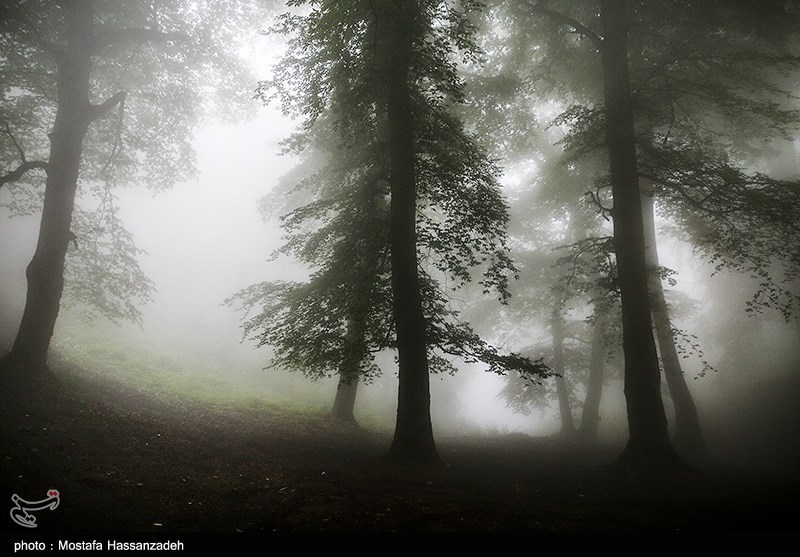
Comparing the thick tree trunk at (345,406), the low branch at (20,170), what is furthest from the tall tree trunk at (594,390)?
the low branch at (20,170)

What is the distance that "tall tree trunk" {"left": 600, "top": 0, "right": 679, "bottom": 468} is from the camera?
7.62 meters

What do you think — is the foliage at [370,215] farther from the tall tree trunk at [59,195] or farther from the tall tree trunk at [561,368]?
the tall tree trunk at [561,368]

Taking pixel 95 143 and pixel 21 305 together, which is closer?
pixel 95 143

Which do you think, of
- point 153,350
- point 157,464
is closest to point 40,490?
point 157,464

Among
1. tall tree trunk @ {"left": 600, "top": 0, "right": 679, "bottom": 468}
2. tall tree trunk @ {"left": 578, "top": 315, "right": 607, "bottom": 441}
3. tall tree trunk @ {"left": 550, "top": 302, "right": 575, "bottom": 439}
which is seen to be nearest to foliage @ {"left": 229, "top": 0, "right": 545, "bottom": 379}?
tall tree trunk @ {"left": 600, "top": 0, "right": 679, "bottom": 468}

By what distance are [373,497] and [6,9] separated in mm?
12915

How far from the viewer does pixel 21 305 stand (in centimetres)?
1711

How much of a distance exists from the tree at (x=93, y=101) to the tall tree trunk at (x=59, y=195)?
0.07 ft

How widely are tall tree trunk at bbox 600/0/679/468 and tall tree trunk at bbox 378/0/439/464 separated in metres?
4.51

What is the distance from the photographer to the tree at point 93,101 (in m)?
8.58

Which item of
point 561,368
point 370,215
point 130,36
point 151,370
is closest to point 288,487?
point 370,215

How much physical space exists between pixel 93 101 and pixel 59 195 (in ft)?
16.1

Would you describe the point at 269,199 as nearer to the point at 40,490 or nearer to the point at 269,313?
the point at 269,313

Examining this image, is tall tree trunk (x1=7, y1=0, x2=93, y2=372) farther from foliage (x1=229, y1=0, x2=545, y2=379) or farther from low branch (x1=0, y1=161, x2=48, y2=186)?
foliage (x1=229, y1=0, x2=545, y2=379)
